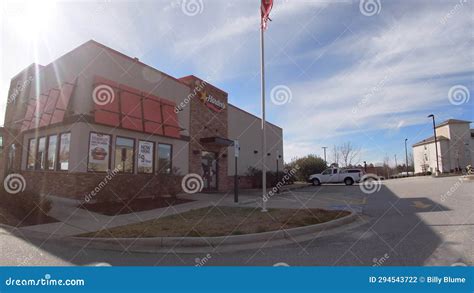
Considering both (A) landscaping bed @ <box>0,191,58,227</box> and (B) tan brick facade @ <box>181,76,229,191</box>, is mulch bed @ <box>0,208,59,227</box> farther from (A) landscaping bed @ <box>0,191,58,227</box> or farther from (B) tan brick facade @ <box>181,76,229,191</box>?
(B) tan brick facade @ <box>181,76,229,191</box>

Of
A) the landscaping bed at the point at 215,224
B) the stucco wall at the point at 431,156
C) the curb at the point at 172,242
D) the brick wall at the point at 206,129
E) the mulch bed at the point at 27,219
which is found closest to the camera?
the curb at the point at 172,242

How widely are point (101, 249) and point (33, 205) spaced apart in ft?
17.4

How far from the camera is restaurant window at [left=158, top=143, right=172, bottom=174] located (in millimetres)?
16188

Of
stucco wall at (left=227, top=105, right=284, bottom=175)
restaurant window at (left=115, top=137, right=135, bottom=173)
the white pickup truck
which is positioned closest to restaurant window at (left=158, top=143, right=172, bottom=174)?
restaurant window at (left=115, top=137, right=135, bottom=173)

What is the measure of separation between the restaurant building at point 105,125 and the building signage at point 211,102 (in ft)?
0.36

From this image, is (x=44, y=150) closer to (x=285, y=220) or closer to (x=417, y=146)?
(x=285, y=220)

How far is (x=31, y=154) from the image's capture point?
16.0m

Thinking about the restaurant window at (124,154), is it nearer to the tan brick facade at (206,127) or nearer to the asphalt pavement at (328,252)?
the tan brick facade at (206,127)

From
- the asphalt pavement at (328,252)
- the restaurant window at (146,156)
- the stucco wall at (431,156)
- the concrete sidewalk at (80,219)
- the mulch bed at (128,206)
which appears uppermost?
the stucco wall at (431,156)

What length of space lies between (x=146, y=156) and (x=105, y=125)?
298 centimetres

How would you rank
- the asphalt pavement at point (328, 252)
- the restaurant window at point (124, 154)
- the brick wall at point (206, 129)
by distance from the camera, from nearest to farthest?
the asphalt pavement at point (328, 252) < the restaurant window at point (124, 154) < the brick wall at point (206, 129)

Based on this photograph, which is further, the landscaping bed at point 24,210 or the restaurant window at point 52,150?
the restaurant window at point 52,150

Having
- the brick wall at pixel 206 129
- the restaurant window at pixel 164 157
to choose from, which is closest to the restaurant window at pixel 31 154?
the restaurant window at pixel 164 157

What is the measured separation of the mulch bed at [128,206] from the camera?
10.5 metres
